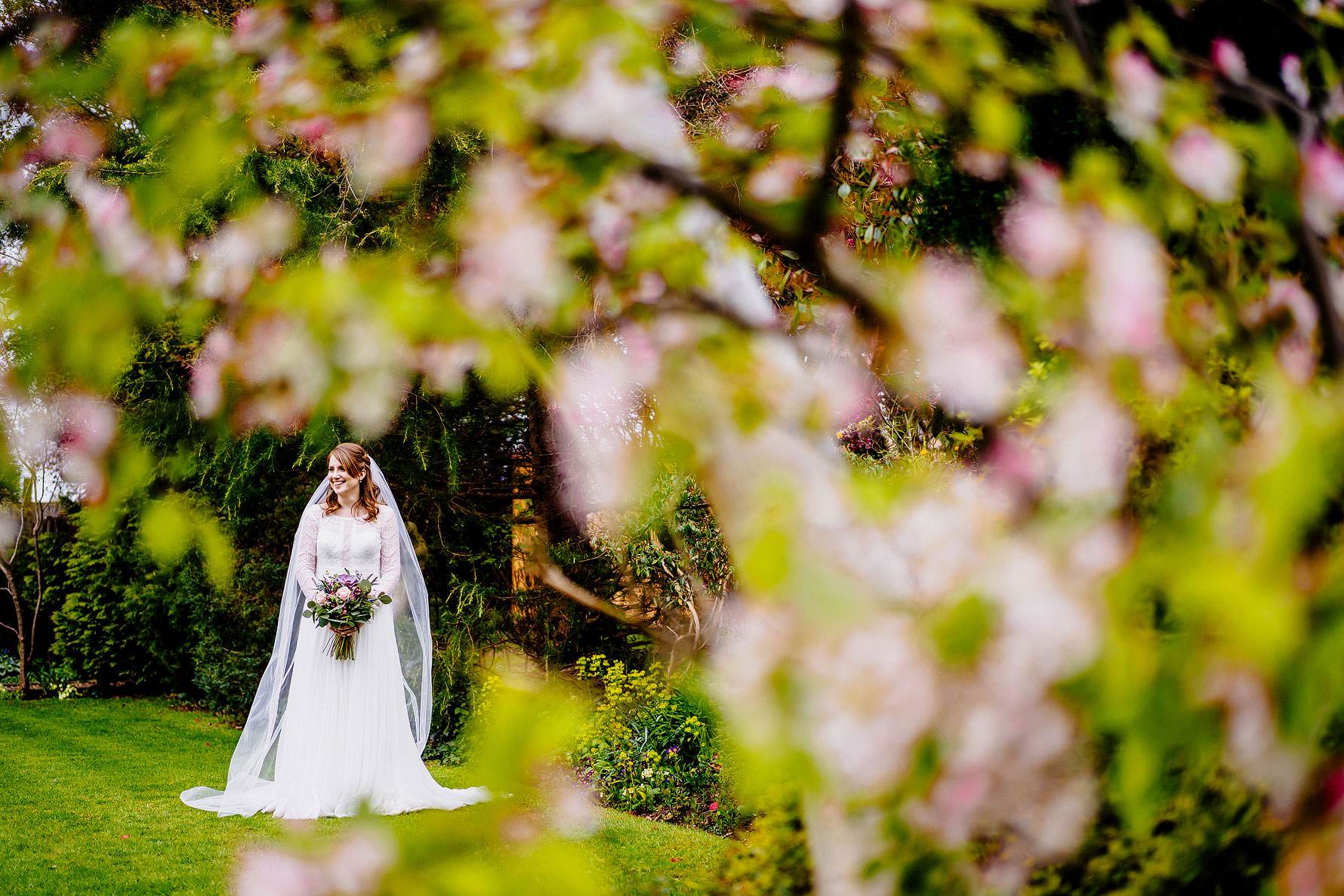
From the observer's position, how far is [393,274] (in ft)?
3.56

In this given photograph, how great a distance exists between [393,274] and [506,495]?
6.53 meters

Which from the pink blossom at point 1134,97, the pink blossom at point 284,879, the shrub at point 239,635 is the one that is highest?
the pink blossom at point 1134,97

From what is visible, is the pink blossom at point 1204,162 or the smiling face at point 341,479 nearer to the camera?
the pink blossom at point 1204,162

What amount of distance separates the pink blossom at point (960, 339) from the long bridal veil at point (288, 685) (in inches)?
187

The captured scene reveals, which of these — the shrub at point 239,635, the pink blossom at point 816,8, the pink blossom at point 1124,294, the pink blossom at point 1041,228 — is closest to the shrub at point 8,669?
the shrub at point 239,635

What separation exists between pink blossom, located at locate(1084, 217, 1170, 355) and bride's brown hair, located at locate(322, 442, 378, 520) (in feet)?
16.2

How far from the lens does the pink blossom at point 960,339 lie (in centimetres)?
115

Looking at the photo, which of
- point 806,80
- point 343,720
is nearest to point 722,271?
point 806,80

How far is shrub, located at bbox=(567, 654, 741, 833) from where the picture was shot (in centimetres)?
545

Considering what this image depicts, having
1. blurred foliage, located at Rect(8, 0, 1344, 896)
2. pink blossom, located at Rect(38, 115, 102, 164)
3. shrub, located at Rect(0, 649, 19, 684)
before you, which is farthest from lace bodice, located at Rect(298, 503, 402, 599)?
shrub, located at Rect(0, 649, 19, 684)

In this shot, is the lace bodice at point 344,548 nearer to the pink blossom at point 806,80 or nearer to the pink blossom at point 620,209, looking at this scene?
the pink blossom at point 806,80

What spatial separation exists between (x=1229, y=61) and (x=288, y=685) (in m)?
5.78

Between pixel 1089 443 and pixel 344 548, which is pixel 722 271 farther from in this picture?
pixel 344 548

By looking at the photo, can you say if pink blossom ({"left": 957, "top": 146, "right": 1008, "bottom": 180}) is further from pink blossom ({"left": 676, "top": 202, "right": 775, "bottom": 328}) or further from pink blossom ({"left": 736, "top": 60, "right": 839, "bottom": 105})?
pink blossom ({"left": 676, "top": 202, "right": 775, "bottom": 328})
